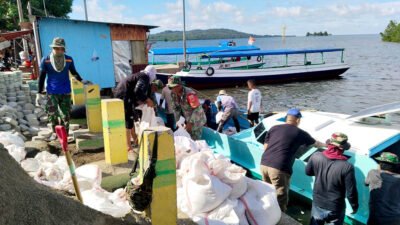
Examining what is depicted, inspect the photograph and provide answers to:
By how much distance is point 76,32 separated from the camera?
13164mm

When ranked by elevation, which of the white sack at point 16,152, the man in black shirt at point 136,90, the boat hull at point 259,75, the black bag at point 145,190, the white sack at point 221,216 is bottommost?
the boat hull at point 259,75

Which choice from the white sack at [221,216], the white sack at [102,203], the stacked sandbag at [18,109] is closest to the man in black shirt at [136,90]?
the white sack at [102,203]

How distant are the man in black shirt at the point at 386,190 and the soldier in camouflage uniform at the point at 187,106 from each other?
10.6ft

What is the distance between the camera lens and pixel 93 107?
739 cm

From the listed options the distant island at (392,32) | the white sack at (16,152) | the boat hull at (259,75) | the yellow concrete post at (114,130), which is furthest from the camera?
the distant island at (392,32)

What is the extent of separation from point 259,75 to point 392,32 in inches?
3034

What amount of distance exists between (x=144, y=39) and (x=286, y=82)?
563 inches

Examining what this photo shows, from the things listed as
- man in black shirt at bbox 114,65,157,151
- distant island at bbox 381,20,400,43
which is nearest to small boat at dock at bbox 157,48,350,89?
man in black shirt at bbox 114,65,157,151

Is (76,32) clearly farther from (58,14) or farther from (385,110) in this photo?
(58,14)

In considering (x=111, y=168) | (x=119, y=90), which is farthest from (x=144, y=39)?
(x=111, y=168)

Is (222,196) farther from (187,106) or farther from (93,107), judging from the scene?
(93,107)

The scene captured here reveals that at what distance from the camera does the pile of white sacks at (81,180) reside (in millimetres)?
3523

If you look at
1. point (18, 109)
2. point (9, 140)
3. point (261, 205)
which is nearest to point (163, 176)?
point (261, 205)

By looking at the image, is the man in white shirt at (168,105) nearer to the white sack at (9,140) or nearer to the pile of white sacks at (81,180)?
the pile of white sacks at (81,180)
